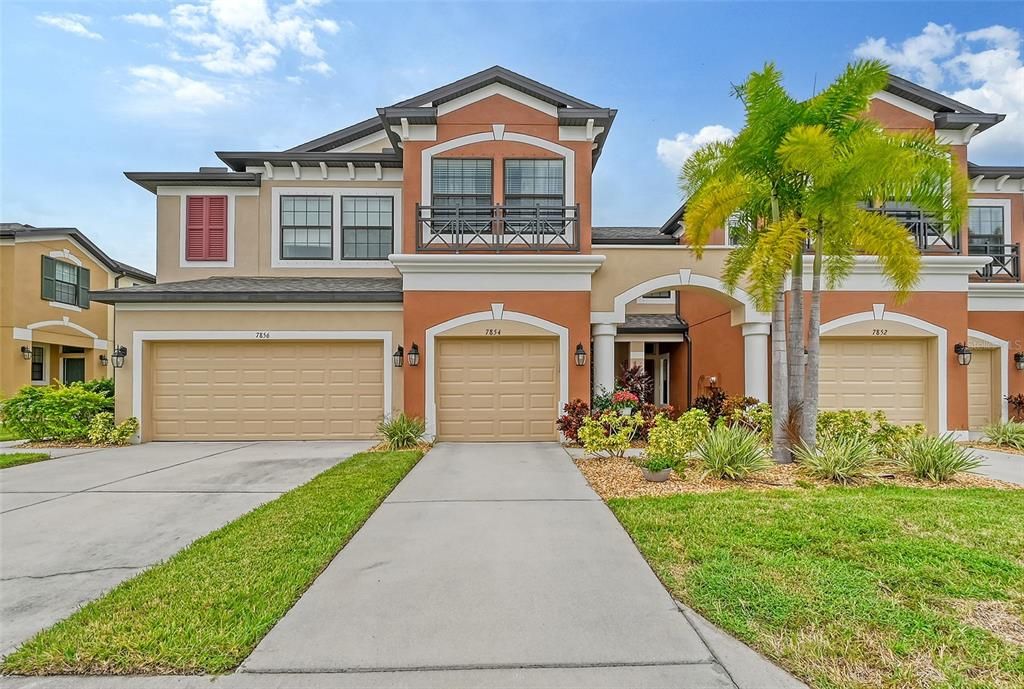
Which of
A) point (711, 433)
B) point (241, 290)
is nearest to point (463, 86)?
point (241, 290)

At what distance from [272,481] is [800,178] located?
9.21 metres

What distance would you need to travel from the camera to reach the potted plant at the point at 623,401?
9.47 metres

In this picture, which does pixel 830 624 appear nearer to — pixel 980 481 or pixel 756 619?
pixel 756 619

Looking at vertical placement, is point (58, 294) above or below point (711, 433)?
above

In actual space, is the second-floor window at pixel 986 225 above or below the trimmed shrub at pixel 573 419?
above

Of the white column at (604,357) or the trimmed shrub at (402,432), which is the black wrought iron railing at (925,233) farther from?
the trimmed shrub at (402,432)

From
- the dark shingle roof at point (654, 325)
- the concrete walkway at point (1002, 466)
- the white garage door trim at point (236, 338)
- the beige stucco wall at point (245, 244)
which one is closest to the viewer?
the concrete walkway at point (1002, 466)

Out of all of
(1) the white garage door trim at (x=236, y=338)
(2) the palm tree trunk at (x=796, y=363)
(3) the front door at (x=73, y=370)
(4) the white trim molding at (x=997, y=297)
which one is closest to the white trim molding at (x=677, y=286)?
(2) the palm tree trunk at (x=796, y=363)

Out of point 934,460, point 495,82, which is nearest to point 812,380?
point 934,460

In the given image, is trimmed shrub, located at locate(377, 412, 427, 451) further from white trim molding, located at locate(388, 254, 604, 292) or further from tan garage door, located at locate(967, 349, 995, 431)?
tan garage door, located at locate(967, 349, 995, 431)

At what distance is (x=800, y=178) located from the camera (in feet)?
25.2

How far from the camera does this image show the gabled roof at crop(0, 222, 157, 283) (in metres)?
17.0

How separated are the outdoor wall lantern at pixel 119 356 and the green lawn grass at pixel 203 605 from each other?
25.1ft

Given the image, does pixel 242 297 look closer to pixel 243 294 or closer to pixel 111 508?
pixel 243 294
